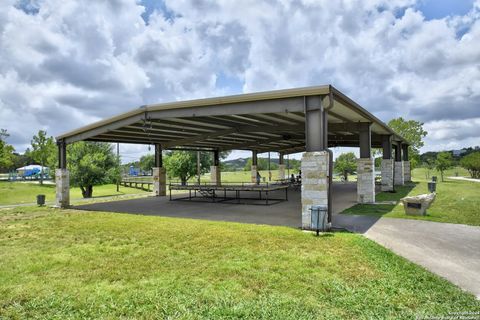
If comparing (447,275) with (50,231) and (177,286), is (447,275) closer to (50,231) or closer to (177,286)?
(177,286)

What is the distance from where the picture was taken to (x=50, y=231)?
8.95 metres

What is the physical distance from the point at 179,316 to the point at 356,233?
5.42 metres

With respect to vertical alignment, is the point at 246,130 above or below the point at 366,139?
above

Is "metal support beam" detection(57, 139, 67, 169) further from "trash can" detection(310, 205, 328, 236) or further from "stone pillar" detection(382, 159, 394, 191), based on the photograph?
"stone pillar" detection(382, 159, 394, 191)

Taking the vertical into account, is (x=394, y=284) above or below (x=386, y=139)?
below

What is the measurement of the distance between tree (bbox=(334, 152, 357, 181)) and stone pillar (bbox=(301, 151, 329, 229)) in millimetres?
43509

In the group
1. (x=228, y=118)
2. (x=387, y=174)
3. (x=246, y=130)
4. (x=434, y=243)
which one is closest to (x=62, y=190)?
(x=228, y=118)

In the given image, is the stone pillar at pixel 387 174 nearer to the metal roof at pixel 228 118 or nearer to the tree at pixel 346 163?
the metal roof at pixel 228 118

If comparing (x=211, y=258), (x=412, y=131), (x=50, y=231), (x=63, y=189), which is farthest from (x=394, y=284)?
(x=412, y=131)

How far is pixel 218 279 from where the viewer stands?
4680mm

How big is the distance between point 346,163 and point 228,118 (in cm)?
4395

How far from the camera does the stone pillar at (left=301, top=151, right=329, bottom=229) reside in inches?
321

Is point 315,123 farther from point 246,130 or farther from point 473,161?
point 473,161

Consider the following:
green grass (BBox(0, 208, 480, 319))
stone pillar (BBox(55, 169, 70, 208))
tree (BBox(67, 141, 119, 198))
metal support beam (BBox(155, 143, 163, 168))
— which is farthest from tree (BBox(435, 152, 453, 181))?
stone pillar (BBox(55, 169, 70, 208))
